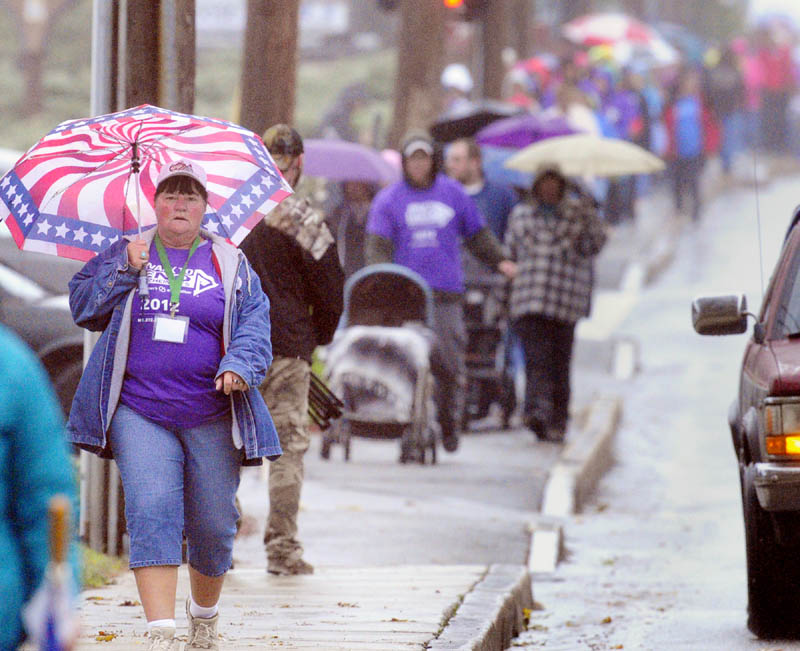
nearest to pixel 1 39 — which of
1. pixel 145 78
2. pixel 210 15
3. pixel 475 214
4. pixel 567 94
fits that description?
pixel 210 15

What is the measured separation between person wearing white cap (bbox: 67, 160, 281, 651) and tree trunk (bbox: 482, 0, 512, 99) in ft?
54.9

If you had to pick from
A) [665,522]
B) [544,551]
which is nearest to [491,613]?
[544,551]

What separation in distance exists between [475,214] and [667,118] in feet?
58.4

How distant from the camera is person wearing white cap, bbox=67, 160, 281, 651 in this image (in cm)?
615

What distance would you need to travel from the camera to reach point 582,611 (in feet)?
30.1

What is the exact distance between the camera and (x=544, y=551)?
1058 centimetres

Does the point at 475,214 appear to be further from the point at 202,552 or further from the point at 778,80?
the point at 778,80

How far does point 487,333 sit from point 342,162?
5.68ft

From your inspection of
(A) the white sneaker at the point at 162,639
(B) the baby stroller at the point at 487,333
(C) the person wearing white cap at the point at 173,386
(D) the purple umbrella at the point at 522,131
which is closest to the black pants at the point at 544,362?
(B) the baby stroller at the point at 487,333

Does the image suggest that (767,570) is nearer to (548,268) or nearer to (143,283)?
(143,283)

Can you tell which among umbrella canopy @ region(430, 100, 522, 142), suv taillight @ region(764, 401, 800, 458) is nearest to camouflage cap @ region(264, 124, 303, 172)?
suv taillight @ region(764, 401, 800, 458)

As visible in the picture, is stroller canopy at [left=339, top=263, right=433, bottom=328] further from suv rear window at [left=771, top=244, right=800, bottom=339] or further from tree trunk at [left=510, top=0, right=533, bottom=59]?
tree trunk at [left=510, top=0, right=533, bottom=59]

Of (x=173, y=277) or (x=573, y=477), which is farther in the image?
(x=573, y=477)

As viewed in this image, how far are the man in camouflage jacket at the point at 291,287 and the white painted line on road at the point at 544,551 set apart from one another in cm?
219
